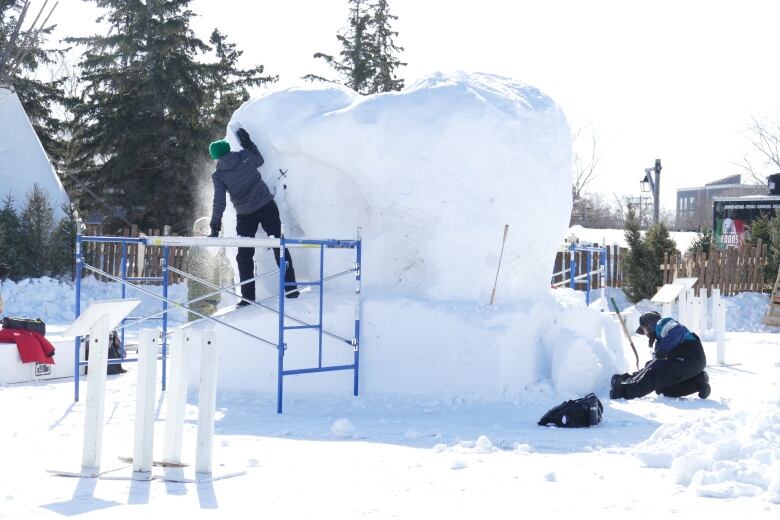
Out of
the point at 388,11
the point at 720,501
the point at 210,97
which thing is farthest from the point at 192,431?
the point at 388,11

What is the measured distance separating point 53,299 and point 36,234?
2.60 m

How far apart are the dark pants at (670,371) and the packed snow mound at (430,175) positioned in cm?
156

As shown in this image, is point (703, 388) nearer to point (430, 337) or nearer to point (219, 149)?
point (430, 337)

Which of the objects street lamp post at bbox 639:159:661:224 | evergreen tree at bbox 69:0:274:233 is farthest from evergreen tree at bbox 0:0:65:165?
street lamp post at bbox 639:159:661:224

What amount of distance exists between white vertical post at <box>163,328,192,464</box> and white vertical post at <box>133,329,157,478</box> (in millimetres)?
119

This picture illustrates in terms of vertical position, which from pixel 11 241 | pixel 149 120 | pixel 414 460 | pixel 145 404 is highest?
pixel 149 120

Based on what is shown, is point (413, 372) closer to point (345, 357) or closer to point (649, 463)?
point (345, 357)

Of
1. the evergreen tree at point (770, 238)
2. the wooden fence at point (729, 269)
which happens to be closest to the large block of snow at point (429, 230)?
the wooden fence at point (729, 269)

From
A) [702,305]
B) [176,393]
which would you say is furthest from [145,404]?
[702,305]

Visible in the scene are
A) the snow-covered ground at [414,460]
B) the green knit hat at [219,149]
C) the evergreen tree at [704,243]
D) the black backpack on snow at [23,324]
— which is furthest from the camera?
the evergreen tree at [704,243]

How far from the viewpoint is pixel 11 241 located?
19812mm

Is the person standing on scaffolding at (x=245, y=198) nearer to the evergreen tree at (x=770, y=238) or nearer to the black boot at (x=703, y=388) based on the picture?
the black boot at (x=703, y=388)

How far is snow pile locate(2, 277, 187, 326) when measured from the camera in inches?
693

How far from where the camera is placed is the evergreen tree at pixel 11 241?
1961 centimetres
